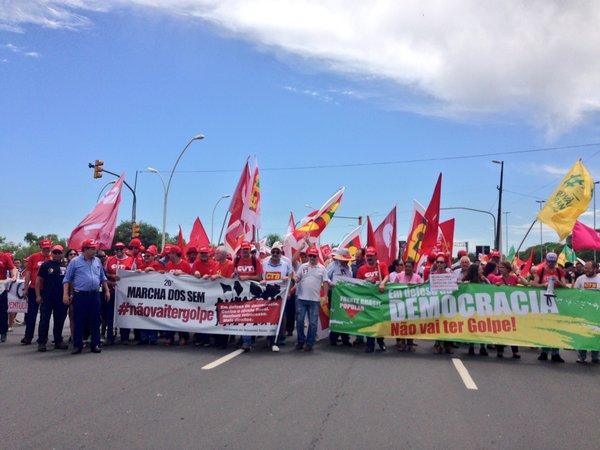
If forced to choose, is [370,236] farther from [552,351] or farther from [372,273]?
[552,351]

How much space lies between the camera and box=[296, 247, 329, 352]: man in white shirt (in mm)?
10500

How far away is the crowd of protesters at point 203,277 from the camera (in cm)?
995

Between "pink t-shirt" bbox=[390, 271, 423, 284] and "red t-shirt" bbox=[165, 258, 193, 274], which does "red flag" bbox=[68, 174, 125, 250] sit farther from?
"pink t-shirt" bbox=[390, 271, 423, 284]

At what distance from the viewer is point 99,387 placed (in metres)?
7.05

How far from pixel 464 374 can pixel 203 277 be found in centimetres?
492

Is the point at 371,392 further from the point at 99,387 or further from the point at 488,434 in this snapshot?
the point at 99,387

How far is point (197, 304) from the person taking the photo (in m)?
10.9

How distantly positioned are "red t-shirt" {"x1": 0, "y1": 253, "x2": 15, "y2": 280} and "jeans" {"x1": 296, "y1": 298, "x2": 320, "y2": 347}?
5.92 metres

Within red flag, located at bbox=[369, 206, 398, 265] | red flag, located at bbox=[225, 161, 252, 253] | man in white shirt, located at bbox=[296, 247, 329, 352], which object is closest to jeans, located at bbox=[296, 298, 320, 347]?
man in white shirt, located at bbox=[296, 247, 329, 352]

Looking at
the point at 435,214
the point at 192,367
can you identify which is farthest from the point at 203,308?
the point at 435,214

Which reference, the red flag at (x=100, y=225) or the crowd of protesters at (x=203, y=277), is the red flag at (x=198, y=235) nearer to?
the crowd of protesters at (x=203, y=277)

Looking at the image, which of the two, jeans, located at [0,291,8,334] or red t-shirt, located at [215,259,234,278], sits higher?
red t-shirt, located at [215,259,234,278]

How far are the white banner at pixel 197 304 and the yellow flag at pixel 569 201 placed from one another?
696 cm

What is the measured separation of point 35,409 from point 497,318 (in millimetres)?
7443
